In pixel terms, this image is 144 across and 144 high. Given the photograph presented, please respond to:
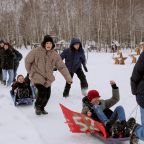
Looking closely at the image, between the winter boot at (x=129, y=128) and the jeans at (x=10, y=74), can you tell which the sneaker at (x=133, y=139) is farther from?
the jeans at (x=10, y=74)

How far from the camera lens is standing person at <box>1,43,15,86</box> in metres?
11.4

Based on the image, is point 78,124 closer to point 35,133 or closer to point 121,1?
point 35,133

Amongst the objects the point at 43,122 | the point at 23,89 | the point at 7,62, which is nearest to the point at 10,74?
the point at 7,62

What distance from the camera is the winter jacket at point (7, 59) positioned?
11367 mm

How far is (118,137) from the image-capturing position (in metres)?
5.08

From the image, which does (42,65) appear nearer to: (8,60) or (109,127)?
(109,127)

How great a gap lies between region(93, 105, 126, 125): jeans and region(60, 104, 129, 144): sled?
160mm

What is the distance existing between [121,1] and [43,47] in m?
30.7

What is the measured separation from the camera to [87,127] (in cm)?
554

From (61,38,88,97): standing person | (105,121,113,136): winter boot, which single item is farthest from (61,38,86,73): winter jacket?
(105,121,113,136): winter boot

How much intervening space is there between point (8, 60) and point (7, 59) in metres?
0.04

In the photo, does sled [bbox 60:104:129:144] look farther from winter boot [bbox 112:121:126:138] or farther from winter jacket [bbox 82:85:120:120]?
winter jacket [bbox 82:85:120:120]

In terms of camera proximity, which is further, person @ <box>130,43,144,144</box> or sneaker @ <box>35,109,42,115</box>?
sneaker @ <box>35,109,42,115</box>

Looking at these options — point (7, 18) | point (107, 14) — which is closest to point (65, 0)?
point (107, 14)
